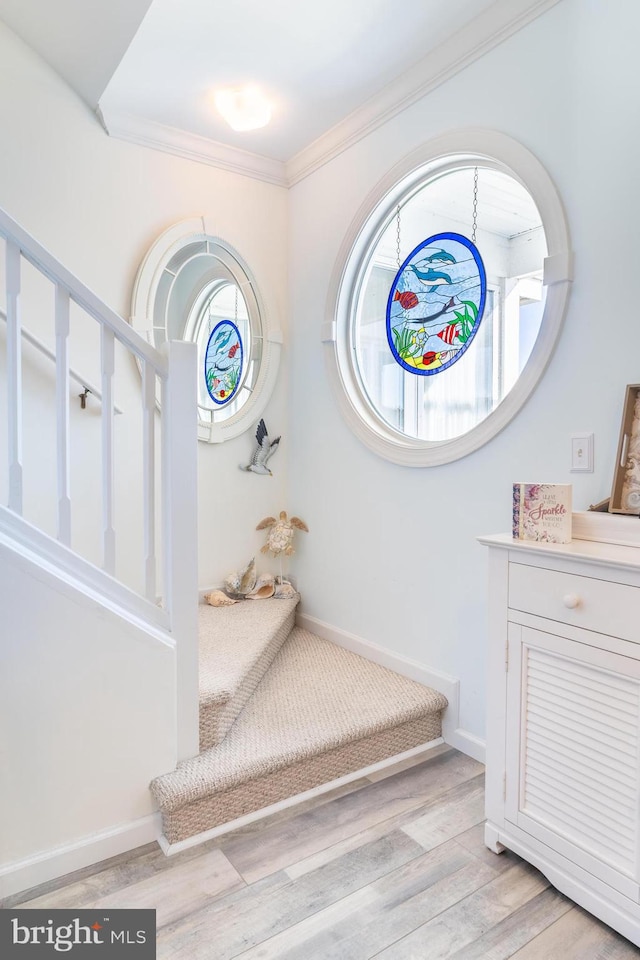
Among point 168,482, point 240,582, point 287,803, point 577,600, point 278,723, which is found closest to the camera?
point 577,600

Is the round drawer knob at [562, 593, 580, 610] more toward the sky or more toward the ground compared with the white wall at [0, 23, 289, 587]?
more toward the ground

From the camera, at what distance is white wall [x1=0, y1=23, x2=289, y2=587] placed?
91.7 inches

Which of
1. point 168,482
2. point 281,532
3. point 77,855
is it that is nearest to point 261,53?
point 168,482

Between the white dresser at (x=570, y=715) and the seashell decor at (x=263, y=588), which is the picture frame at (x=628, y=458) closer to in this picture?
the white dresser at (x=570, y=715)

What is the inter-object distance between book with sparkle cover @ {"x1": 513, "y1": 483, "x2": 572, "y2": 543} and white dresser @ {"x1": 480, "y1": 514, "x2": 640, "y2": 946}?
0.14 ft

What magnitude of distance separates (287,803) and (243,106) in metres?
2.61

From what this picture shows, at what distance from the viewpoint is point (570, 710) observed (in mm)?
1369

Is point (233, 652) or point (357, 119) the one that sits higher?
point (357, 119)

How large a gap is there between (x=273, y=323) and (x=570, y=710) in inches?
88.9

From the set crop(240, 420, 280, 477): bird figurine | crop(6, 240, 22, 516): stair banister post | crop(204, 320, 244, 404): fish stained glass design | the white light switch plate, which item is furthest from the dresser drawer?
crop(204, 320, 244, 404): fish stained glass design

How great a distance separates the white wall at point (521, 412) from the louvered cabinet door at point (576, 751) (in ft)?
1.68

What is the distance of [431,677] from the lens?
2.21 meters

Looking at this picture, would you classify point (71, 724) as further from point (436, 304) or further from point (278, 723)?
point (436, 304)

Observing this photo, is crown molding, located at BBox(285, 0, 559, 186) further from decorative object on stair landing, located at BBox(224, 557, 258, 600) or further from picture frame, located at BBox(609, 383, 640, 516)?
decorative object on stair landing, located at BBox(224, 557, 258, 600)
